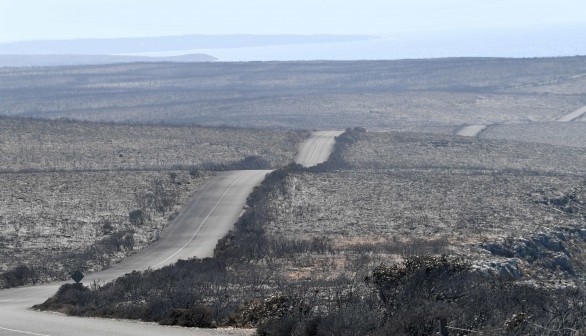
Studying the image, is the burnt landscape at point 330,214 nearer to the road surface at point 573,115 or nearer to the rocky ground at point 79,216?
the rocky ground at point 79,216

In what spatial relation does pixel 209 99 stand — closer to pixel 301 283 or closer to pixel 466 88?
pixel 466 88

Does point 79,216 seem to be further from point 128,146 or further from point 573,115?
point 573,115

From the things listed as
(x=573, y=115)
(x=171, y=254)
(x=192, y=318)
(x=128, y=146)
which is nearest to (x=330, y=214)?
(x=171, y=254)

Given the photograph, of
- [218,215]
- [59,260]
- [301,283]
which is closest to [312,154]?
[218,215]

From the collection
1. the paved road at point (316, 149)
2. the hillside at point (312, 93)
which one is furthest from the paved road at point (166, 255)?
the hillside at point (312, 93)

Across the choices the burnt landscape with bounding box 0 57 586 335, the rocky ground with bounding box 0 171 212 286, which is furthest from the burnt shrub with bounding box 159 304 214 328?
the rocky ground with bounding box 0 171 212 286

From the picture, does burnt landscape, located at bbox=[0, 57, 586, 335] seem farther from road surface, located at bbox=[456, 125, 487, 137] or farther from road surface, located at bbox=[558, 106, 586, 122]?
road surface, located at bbox=[456, 125, 487, 137]

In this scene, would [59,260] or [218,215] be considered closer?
[59,260]
